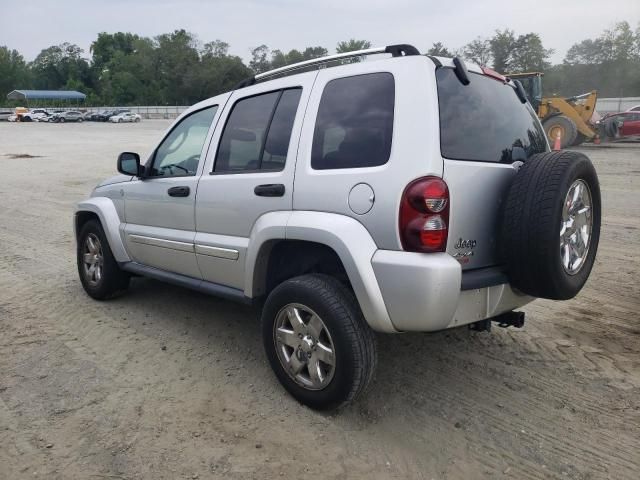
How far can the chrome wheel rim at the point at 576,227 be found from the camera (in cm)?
312

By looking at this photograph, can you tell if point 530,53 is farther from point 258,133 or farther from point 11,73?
point 11,73

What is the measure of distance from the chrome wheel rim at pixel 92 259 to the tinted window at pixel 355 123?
2.89 m

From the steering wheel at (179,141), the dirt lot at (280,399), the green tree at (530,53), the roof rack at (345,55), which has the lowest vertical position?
the dirt lot at (280,399)

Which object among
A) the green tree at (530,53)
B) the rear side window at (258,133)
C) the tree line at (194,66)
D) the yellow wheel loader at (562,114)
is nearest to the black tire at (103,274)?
the rear side window at (258,133)

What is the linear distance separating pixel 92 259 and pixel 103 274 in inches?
12.3

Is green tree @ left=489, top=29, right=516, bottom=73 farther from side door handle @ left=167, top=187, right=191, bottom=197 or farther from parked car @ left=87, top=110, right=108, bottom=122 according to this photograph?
side door handle @ left=167, top=187, right=191, bottom=197

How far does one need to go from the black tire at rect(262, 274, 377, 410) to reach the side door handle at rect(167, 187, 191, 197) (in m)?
1.24

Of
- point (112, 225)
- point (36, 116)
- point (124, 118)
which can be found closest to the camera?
point (112, 225)

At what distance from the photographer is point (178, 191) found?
417cm

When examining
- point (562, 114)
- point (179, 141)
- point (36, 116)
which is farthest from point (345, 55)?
point (36, 116)

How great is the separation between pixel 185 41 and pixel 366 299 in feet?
338

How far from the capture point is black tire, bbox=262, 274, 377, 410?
118 inches

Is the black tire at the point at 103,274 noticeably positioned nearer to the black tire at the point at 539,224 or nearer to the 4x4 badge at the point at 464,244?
the 4x4 badge at the point at 464,244

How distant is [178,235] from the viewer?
4230 mm
